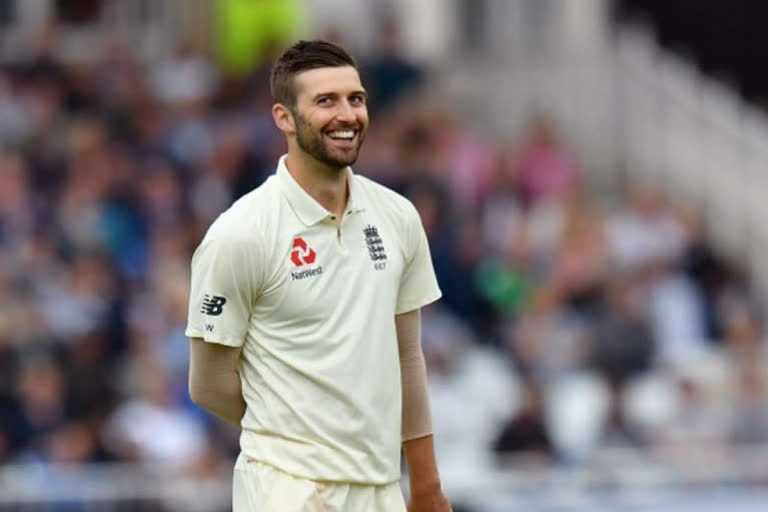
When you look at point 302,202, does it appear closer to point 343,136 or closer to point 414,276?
point 343,136

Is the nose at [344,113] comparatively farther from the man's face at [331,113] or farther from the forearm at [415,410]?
the forearm at [415,410]

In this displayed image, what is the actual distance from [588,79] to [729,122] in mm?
1290

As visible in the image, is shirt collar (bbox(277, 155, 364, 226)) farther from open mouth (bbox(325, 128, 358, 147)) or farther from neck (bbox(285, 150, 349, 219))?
open mouth (bbox(325, 128, 358, 147))

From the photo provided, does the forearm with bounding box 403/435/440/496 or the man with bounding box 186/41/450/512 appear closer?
the man with bounding box 186/41/450/512

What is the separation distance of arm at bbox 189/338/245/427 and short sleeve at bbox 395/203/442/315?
0.57m

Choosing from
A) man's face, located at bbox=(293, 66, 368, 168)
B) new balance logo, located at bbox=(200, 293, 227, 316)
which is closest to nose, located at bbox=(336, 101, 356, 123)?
man's face, located at bbox=(293, 66, 368, 168)

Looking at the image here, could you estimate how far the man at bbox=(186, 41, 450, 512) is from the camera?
22.0ft

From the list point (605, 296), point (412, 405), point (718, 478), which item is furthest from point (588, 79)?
point (412, 405)

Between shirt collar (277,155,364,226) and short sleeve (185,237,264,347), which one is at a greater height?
shirt collar (277,155,364,226)

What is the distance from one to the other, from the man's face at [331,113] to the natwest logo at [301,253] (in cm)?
26

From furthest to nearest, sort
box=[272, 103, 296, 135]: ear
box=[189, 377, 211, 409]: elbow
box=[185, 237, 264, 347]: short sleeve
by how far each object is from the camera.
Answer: box=[189, 377, 211, 409]: elbow < box=[272, 103, 296, 135]: ear < box=[185, 237, 264, 347]: short sleeve

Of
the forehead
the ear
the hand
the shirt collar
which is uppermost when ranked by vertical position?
the forehead

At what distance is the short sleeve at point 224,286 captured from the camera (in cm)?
667

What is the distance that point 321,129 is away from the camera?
672 centimetres
